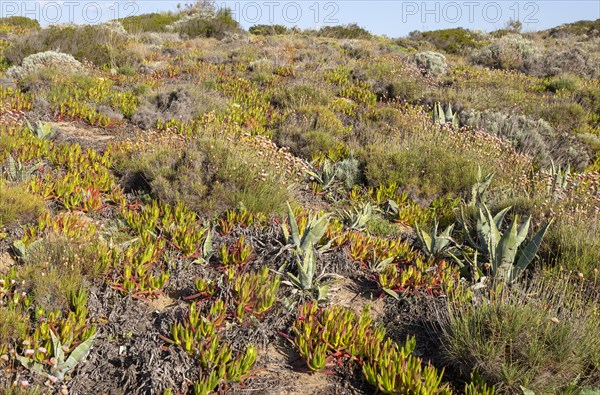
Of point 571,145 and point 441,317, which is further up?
point 571,145

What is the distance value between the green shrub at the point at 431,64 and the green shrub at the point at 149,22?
1320cm

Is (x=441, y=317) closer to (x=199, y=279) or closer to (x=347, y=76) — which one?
(x=199, y=279)

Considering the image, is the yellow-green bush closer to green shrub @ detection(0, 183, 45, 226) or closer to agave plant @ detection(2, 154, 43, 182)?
green shrub @ detection(0, 183, 45, 226)

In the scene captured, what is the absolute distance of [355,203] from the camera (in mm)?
6820

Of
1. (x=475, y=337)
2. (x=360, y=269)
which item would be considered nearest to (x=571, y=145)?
(x=360, y=269)

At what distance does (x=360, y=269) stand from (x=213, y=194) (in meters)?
2.12

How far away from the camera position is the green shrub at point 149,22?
2386 centimetres

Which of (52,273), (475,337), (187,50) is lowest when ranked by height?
(475,337)

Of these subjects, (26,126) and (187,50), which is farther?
(187,50)

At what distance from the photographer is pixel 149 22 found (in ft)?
86.0

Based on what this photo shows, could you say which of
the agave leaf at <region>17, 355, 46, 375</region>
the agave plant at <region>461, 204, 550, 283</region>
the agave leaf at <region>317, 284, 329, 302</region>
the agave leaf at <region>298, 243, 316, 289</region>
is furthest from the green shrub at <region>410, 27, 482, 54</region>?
the agave leaf at <region>17, 355, 46, 375</region>

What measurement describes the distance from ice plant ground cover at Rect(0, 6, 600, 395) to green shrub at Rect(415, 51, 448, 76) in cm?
589

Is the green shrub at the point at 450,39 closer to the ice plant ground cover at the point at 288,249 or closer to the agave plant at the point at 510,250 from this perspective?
the ice plant ground cover at the point at 288,249

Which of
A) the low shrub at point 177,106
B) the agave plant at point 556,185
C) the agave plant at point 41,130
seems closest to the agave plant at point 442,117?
the agave plant at point 556,185
